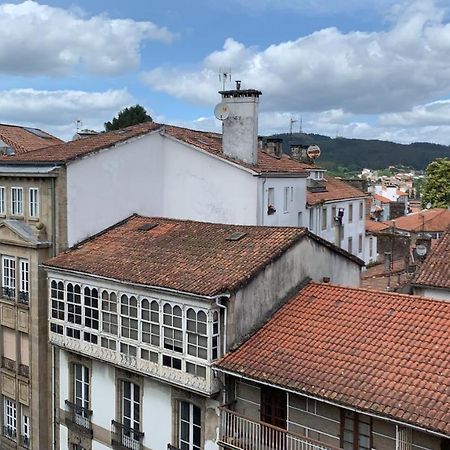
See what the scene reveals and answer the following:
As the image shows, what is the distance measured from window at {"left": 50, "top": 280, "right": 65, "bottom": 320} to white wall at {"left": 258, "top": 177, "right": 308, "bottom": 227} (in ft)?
29.2

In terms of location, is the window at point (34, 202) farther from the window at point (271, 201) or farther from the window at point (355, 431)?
the window at point (355, 431)

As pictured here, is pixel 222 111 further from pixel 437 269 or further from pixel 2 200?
pixel 437 269

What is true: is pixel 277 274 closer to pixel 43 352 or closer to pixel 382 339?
pixel 382 339

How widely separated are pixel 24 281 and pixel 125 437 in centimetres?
770

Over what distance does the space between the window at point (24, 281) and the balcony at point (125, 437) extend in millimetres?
6563

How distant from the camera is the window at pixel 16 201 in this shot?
2506cm

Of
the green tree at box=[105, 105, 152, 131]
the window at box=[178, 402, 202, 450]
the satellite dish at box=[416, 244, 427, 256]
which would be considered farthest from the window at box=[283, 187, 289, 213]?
the green tree at box=[105, 105, 152, 131]

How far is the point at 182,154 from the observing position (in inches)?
1078

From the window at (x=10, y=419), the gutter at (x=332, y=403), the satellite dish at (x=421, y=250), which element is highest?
the satellite dish at (x=421, y=250)

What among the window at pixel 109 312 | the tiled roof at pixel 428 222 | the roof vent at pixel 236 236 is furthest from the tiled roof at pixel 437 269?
the tiled roof at pixel 428 222

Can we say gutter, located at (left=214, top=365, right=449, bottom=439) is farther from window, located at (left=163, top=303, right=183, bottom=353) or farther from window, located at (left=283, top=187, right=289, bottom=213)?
window, located at (left=283, top=187, right=289, bottom=213)

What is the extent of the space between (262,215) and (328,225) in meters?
12.4

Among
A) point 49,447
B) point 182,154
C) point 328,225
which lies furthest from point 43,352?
point 328,225

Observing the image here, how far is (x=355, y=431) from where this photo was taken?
15.1m
